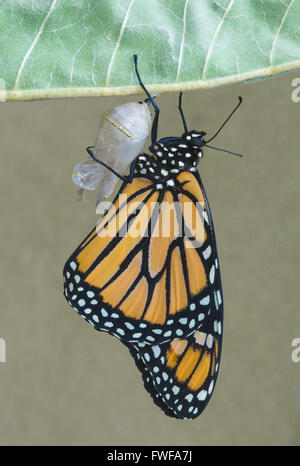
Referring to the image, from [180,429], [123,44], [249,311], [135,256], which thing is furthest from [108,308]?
[180,429]

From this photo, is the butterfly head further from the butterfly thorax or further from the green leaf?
the green leaf

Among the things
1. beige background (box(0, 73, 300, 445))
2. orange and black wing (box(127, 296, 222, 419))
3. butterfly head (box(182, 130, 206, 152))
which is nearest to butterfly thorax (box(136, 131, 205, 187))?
butterfly head (box(182, 130, 206, 152))

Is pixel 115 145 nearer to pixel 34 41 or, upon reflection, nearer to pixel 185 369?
pixel 34 41

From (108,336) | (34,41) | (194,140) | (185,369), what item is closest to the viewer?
(34,41)

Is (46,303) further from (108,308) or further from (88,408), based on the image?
(108,308)

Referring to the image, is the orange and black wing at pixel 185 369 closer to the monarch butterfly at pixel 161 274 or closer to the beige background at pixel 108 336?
the monarch butterfly at pixel 161 274

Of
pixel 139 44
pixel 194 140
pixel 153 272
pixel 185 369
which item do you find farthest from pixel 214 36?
pixel 185 369

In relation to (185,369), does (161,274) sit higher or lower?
higher
